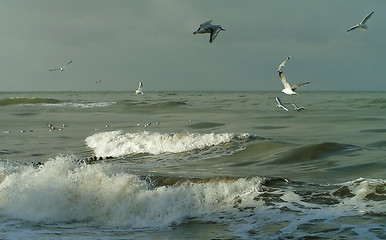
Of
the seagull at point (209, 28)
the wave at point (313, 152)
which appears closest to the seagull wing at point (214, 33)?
the seagull at point (209, 28)

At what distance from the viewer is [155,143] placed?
1670 centimetres

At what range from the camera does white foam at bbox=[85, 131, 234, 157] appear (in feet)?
52.2

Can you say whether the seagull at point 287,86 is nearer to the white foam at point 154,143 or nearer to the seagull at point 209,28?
the seagull at point 209,28

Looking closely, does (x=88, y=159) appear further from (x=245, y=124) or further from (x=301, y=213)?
(x=245, y=124)

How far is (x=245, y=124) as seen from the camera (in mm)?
22828

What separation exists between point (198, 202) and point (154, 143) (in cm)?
855

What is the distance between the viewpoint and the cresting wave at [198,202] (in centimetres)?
699

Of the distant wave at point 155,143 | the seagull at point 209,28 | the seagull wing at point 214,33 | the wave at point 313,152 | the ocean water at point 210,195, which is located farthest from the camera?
the distant wave at point 155,143

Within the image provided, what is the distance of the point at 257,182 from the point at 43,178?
4.18 metres

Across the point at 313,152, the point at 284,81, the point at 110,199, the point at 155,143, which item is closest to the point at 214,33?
the point at 284,81

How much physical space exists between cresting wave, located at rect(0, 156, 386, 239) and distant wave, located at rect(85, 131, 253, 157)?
5.78 m

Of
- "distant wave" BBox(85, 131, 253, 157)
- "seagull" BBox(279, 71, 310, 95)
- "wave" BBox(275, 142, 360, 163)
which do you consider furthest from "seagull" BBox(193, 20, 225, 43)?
"distant wave" BBox(85, 131, 253, 157)

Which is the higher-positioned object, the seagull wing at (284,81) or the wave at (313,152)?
the seagull wing at (284,81)

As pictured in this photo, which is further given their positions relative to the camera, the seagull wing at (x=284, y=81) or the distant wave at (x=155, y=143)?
the distant wave at (x=155, y=143)
